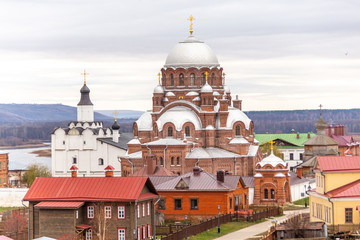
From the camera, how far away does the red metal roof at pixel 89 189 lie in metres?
48.5

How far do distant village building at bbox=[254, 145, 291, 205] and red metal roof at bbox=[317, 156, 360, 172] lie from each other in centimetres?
1802

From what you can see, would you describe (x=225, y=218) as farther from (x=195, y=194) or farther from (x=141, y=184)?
(x=141, y=184)

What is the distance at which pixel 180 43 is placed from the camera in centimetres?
8288

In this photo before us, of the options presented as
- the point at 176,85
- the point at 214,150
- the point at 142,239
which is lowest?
the point at 142,239

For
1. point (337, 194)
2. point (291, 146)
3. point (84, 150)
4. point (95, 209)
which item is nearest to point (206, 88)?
point (84, 150)

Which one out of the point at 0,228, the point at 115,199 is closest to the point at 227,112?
the point at 0,228

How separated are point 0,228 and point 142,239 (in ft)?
41.2

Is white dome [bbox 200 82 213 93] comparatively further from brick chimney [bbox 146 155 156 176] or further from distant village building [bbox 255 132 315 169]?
distant village building [bbox 255 132 315 169]

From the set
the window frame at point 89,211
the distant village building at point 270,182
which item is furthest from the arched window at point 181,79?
the window frame at point 89,211

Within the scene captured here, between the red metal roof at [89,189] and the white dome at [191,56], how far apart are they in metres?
32.1

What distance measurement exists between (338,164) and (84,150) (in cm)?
4467

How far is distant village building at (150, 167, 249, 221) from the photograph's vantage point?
5903 centimetres

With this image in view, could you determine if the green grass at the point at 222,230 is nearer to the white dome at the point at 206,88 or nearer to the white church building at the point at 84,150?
the white dome at the point at 206,88

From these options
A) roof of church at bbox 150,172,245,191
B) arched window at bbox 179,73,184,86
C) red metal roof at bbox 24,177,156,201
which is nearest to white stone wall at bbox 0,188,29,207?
roof of church at bbox 150,172,245,191
